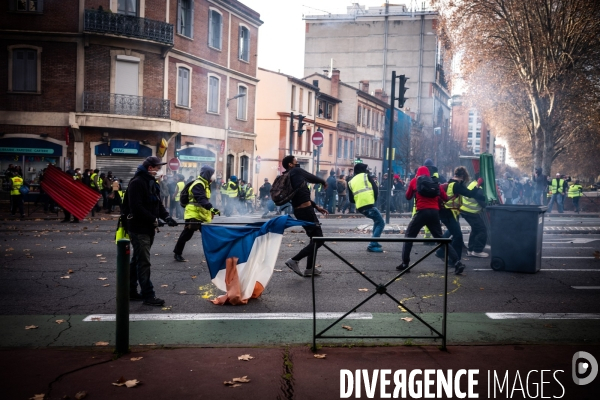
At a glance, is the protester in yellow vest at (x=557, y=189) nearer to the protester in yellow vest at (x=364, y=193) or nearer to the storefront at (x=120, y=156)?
the protester in yellow vest at (x=364, y=193)

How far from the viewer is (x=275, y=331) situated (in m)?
5.91

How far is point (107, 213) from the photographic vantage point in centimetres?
2286

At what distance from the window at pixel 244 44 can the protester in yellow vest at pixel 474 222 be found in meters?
25.5

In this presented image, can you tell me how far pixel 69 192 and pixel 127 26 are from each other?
43.7 feet

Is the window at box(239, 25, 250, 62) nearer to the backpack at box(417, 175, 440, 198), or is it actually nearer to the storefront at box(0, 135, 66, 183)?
the storefront at box(0, 135, 66, 183)

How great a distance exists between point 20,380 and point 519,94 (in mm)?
36228

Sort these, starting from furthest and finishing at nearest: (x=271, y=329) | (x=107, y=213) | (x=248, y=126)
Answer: (x=248, y=126), (x=107, y=213), (x=271, y=329)

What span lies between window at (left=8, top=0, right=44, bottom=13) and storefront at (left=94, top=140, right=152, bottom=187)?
642 centimetres

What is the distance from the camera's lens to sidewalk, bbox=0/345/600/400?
430cm

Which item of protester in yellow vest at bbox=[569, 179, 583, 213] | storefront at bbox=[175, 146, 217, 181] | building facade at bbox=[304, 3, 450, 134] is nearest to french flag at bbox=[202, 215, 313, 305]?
storefront at bbox=[175, 146, 217, 181]

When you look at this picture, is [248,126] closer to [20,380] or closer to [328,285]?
[328,285]

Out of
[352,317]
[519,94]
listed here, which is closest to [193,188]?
[352,317]

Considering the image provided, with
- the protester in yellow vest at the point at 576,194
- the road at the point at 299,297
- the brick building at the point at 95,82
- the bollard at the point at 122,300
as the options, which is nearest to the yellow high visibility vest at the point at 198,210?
the road at the point at 299,297

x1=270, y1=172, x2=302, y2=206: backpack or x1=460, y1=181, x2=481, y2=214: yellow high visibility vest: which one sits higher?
x1=270, y1=172, x2=302, y2=206: backpack
